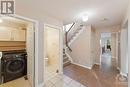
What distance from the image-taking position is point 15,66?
4352 mm

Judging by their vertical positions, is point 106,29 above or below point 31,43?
above

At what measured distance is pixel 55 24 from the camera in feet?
15.4

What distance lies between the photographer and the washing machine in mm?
3992

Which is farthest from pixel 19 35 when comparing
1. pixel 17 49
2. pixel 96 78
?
pixel 96 78

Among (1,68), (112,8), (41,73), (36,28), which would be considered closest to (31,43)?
(36,28)

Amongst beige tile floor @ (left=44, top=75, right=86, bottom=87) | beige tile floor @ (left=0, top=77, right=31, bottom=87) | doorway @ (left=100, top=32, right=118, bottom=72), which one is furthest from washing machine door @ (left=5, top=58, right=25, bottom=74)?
doorway @ (left=100, top=32, right=118, bottom=72)

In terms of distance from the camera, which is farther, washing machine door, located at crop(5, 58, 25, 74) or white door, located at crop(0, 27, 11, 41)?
white door, located at crop(0, 27, 11, 41)

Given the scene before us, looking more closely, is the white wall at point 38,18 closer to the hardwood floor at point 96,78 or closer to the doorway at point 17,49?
the doorway at point 17,49

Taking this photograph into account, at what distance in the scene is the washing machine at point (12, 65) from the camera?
13.1ft

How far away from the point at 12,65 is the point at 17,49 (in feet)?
2.87

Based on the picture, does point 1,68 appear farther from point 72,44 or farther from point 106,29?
point 106,29

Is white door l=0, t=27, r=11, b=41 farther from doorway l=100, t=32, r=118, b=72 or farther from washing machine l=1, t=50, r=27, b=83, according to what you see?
doorway l=100, t=32, r=118, b=72

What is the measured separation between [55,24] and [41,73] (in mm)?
1960

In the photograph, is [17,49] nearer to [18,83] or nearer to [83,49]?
[18,83]
